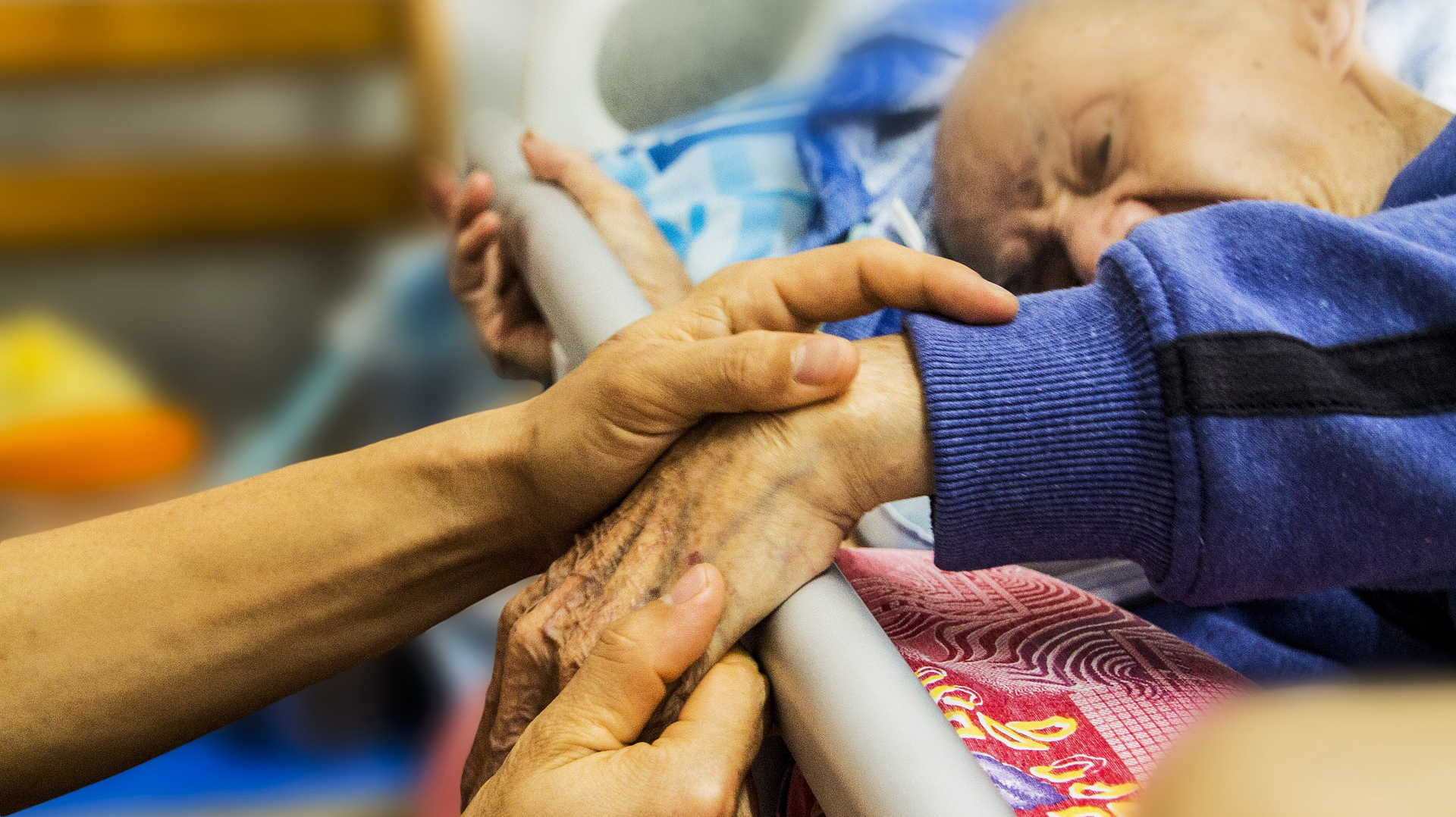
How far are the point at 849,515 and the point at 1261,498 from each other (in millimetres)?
190

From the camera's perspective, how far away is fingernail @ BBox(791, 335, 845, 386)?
49 centimetres

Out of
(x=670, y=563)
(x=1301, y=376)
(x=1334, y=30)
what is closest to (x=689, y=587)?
(x=670, y=563)

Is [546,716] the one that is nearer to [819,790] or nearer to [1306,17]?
[819,790]

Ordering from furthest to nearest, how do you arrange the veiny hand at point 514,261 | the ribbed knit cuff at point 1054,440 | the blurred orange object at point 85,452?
the blurred orange object at point 85,452
the veiny hand at point 514,261
the ribbed knit cuff at point 1054,440

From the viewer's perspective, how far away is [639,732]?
1.52 feet

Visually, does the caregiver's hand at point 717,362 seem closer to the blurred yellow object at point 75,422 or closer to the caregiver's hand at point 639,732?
the caregiver's hand at point 639,732

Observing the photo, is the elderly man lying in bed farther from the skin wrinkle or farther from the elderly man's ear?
the elderly man's ear

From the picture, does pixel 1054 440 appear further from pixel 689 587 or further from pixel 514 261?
pixel 514 261

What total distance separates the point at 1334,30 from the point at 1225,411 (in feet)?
1.56

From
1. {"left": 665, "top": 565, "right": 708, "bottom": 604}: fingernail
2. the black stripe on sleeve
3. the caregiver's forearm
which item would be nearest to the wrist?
the caregiver's forearm

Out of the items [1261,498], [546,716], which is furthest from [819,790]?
[1261,498]

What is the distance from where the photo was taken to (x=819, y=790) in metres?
0.42

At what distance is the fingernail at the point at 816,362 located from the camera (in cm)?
49

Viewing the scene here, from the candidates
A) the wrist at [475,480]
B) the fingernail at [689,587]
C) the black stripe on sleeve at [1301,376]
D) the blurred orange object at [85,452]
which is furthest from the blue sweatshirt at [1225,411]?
the blurred orange object at [85,452]
